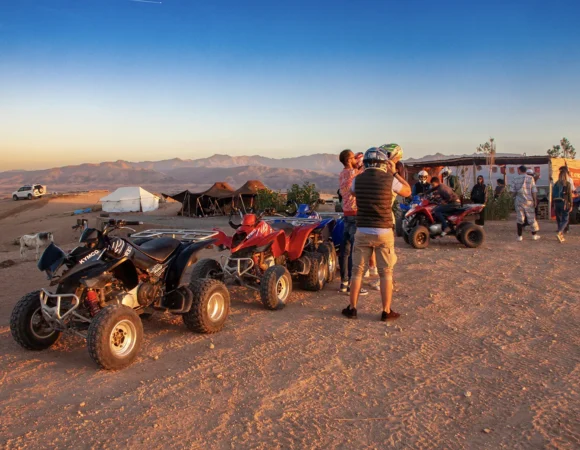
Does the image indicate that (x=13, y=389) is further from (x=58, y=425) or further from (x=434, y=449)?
(x=434, y=449)

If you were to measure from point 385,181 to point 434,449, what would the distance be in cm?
289

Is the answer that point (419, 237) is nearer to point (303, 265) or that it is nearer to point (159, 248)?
point (303, 265)

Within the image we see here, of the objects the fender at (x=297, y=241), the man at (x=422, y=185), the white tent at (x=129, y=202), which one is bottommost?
the white tent at (x=129, y=202)

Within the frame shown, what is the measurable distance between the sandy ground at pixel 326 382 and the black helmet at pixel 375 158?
1.69 meters

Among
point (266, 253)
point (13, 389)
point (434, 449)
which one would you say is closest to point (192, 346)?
point (13, 389)

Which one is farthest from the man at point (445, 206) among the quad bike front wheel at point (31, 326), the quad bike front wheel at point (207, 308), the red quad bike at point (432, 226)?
the quad bike front wheel at point (31, 326)

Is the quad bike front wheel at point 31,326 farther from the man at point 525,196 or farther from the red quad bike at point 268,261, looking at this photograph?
the man at point 525,196

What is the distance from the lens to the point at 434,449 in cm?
289

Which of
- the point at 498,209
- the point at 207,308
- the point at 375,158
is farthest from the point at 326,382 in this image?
the point at 498,209

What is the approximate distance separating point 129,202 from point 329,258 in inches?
1177

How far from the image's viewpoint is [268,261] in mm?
6418

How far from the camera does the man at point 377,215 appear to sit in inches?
203

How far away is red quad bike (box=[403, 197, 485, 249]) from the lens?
10.4 meters

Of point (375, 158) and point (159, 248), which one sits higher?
point (375, 158)
